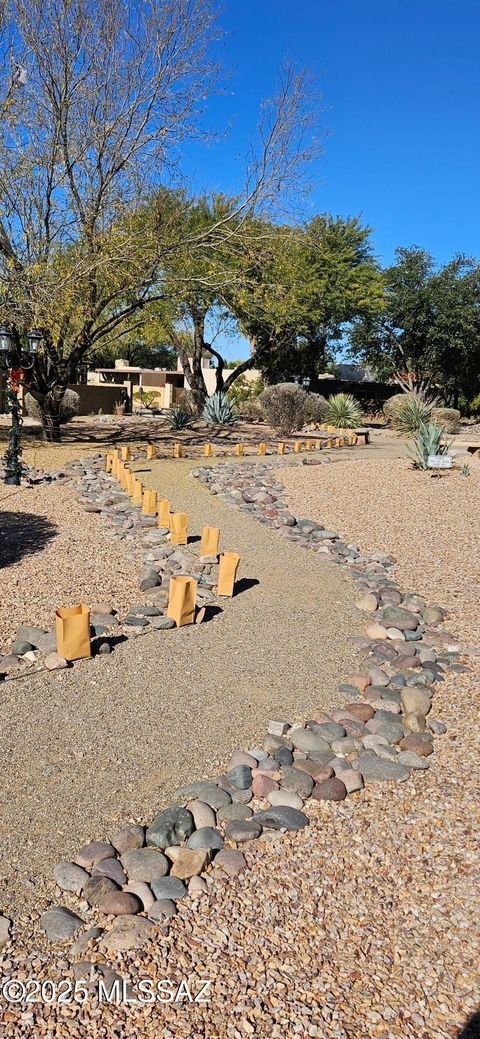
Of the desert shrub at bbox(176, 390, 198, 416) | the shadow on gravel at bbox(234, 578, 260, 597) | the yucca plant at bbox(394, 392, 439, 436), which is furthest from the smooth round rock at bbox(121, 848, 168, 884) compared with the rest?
the desert shrub at bbox(176, 390, 198, 416)

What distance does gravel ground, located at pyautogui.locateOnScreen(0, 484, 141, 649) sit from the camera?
551 cm

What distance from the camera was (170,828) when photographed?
9.60ft

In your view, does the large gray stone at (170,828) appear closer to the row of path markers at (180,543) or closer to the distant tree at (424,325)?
the row of path markers at (180,543)

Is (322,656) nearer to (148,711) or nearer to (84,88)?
(148,711)

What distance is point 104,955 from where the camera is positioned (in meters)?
2.27

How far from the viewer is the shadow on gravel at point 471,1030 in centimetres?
206

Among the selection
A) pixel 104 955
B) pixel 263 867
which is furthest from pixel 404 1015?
pixel 104 955

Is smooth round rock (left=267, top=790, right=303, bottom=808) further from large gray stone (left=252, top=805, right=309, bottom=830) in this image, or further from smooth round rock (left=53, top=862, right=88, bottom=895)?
smooth round rock (left=53, top=862, right=88, bottom=895)

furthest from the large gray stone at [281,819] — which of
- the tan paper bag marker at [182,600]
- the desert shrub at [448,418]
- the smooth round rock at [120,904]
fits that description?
the desert shrub at [448,418]

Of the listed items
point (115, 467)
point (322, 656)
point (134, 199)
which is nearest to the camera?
point (322, 656)

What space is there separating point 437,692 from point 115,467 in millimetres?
8624

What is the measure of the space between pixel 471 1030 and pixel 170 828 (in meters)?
1.31

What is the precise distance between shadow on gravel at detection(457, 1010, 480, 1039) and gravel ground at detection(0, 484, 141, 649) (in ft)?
11.5

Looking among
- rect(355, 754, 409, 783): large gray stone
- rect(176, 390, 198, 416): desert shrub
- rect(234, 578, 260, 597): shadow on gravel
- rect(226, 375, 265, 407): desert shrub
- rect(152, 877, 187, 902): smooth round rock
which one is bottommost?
rect(152, 877, 187, 902): smooth round rock
